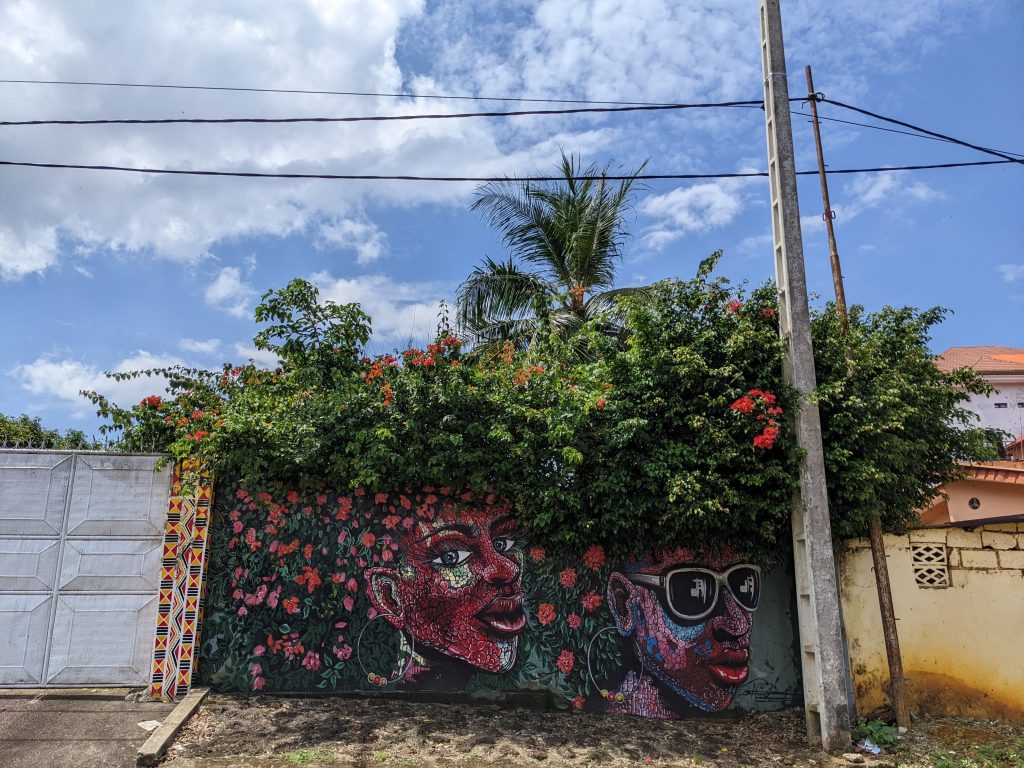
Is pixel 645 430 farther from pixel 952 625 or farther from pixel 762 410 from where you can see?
pixel 952 625

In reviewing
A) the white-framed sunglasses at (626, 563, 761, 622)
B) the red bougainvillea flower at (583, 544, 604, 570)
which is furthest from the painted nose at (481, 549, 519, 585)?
the white-framed sunglasses at (626, 563, 761, 622)

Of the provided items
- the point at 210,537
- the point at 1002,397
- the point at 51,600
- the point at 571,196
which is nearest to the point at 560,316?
the point at 571,196

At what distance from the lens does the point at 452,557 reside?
739 cm

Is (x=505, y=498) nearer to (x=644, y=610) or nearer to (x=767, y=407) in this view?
(x=644, y=610)

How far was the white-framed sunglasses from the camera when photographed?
290 inches

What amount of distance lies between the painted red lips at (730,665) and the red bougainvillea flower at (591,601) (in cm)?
125

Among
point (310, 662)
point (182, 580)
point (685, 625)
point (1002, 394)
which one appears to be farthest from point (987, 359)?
point (182, 580)

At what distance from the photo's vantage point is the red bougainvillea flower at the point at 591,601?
734cm

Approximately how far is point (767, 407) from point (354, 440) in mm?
4072

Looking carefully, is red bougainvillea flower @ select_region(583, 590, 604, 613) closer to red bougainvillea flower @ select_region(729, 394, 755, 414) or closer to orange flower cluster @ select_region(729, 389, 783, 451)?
orange flower cluster @ select_region(729, 389, 783, 451)

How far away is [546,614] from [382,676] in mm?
1771

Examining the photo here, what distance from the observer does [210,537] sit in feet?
23.8

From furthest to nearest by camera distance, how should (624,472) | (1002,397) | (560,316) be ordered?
(1002,397)
(560,316)
(624,472)

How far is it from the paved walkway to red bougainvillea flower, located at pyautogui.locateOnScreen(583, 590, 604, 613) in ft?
13.5
